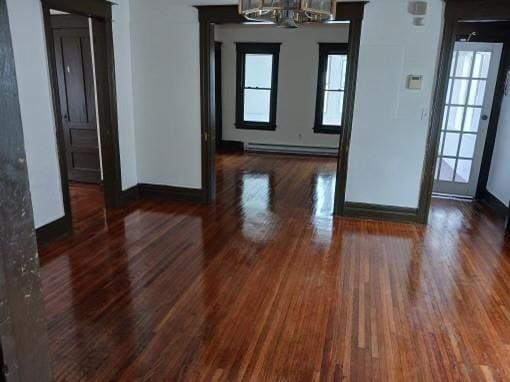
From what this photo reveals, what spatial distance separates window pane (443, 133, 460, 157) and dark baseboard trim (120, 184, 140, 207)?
4155 mm

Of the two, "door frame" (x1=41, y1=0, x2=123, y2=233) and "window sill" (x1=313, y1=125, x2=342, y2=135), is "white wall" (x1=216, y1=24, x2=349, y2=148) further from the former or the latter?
"door frame" (x1=41, y1=0, x2=123, y2=233)

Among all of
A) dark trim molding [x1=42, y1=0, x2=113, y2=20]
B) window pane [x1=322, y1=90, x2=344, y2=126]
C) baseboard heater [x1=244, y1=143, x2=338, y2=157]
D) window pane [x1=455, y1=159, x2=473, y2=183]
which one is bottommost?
baseboard heater [x1=244, y1=143, x2=338, y2=157]

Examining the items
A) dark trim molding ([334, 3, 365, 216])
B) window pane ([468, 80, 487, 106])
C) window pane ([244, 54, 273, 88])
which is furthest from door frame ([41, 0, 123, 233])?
window pane ([468, 80, 487, 106])

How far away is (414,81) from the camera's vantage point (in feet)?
13.3

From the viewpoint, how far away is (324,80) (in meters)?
7.86

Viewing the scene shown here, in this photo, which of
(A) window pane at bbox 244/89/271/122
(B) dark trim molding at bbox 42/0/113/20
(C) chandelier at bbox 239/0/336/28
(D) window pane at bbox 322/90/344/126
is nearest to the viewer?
(C) chandelier at bbox 239/0/336/28

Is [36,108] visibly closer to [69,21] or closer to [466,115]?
[69,21]

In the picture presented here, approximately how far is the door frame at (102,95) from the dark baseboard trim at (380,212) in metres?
2.75

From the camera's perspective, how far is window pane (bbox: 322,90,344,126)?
7.93 meters

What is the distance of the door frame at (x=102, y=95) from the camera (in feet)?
11.7

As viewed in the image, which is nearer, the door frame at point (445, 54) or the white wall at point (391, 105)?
the door frame at point (445, 54)

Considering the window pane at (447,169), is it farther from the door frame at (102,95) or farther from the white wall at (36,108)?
the white wall at (36,108)

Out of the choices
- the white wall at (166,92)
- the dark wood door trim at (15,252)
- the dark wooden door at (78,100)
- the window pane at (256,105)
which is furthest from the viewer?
the window pane at (256,105)

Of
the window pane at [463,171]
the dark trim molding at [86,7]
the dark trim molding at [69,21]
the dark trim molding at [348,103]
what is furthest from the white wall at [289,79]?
the dark trim molding at [86,7]
